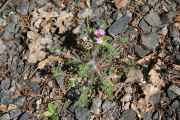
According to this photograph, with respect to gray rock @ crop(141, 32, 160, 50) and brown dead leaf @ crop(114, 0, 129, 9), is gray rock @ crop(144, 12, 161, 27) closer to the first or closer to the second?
gray rock @ crop(141, 32, 160, 50)

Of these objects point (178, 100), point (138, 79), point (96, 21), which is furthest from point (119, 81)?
point (96, 21)

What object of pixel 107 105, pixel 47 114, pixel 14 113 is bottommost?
pixel 107 105

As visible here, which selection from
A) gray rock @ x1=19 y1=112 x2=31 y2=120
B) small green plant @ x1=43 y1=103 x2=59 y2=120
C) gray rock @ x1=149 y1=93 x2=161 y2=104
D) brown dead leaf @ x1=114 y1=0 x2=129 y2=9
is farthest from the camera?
brown dead leaf @ x1=114 y1=0 x2=129 y2=9

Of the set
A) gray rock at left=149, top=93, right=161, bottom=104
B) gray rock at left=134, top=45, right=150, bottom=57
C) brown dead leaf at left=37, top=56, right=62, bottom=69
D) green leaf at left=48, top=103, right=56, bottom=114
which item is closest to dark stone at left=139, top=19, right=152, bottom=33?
gray rock at left=134, top=45, right=150, bottom=57

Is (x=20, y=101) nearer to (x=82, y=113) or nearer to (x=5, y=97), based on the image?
(x=5, y=97)

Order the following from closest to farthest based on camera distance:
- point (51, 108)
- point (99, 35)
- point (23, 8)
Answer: point (99, 35) → point (51, 108) → point (23, 8)

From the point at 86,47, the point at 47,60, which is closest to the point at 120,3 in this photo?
the point at 86,47
